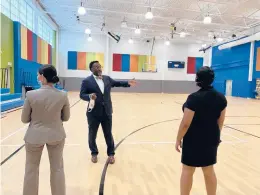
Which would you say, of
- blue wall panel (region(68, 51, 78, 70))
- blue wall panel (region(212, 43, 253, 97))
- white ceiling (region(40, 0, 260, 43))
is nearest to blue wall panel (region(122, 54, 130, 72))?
white ceiling (region(40, 0, 260, 43))

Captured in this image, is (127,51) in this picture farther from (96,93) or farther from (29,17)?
(96,93)

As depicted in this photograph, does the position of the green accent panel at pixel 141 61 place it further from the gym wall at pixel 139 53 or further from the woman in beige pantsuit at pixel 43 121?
the woman in beige pantsuit at pixel 43 121

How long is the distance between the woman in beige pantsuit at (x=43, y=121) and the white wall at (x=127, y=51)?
21002 millimetres

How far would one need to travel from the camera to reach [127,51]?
2373 cm

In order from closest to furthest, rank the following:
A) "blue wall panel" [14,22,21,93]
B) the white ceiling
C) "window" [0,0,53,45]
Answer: "window" [0,0,53,45] < "blue wall panel" [14,22,21,93] < the white ceiling

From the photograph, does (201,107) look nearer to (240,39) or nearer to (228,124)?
(228,124)

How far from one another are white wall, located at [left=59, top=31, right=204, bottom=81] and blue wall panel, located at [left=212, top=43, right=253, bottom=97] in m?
2.76

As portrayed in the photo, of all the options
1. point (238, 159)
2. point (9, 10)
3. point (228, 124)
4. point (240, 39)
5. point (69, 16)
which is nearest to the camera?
point (238, 159)

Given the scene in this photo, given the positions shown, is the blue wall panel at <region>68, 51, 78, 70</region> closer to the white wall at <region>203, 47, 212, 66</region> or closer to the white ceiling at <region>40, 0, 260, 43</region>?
the white ceiling at <region>40, 0, 260, 43</region>

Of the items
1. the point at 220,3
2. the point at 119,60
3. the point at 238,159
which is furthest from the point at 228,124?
the point at 119,60

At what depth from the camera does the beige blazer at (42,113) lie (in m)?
2.03

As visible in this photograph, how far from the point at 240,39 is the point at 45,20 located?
50.1ft

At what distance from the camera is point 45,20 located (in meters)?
18.0

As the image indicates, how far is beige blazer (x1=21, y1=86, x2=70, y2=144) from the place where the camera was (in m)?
2.03
